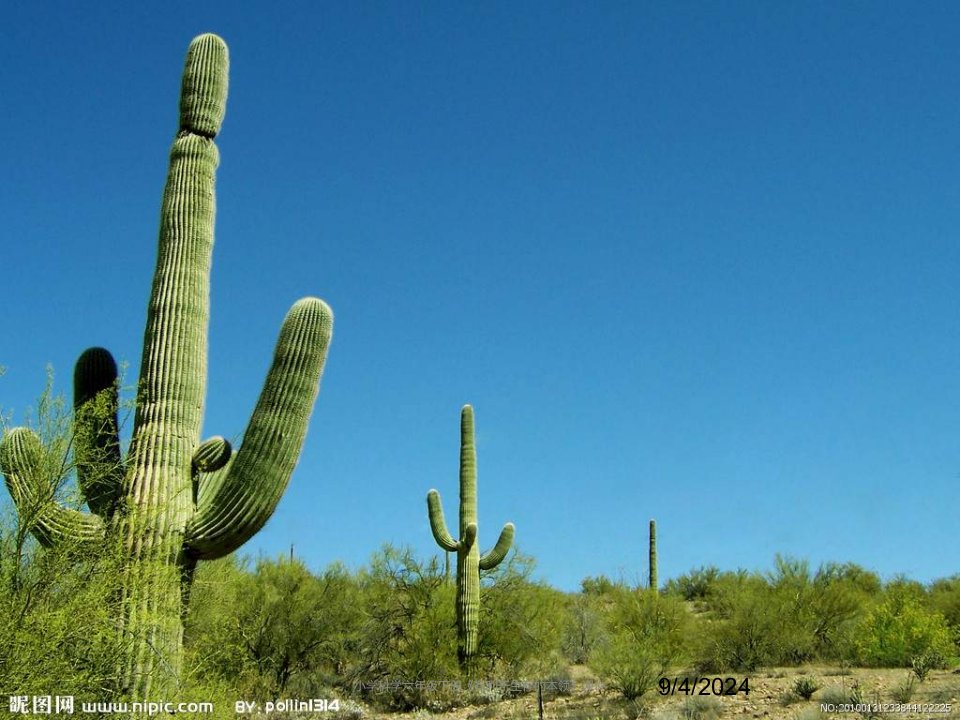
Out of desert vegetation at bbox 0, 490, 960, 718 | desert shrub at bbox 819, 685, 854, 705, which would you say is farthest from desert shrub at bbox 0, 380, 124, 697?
desert shrub at bbox 819, 685, 854, 705

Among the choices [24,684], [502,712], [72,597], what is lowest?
[502,712]

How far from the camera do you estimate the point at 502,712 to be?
680 inches

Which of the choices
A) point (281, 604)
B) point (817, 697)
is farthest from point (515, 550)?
point (817, 697)

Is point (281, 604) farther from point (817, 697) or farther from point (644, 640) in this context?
point (817, 697)

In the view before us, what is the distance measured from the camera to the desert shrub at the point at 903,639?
19.0 m

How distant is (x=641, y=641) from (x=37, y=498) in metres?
14.6

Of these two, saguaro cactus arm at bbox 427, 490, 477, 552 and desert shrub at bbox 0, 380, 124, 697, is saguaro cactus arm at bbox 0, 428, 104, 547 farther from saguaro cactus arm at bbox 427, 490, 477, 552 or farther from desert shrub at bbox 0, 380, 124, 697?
saguaro cactus arm at bbox 427, 490, 477, 552

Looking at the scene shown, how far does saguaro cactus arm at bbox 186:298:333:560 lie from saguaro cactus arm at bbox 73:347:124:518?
957 millimetres

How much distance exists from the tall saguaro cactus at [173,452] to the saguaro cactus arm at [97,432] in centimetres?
2

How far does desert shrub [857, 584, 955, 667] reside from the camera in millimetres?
18984

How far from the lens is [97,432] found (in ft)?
32.8

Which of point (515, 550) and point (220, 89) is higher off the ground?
point (220, 89)

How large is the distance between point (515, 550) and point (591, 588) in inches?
522

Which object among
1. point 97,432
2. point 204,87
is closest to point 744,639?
point 97,432
